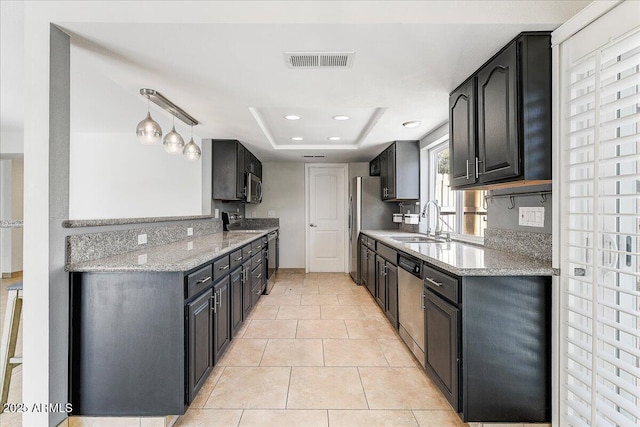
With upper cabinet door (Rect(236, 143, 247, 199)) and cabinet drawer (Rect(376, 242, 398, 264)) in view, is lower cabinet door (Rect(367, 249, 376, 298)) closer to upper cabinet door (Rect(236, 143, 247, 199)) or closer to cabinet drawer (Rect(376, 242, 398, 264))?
cabinet drawer (Rect(376, 242, 398, 264))

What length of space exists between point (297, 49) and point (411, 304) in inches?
77.9

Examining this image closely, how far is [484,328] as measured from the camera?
1648 mm

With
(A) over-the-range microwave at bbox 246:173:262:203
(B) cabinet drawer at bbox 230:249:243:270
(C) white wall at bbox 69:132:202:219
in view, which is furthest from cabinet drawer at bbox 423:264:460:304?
(C) white wall at bbox 69:132:202:219

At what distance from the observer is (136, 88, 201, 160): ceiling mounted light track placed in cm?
237

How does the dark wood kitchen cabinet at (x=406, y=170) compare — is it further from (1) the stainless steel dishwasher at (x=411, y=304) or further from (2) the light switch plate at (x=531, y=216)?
(2) the light switch plate at (x=531, y=216)

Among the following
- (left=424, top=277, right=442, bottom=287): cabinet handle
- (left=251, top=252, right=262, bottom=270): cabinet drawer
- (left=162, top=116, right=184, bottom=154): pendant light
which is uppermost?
(left=162, top=116, right=184, bottom=154): pendant light

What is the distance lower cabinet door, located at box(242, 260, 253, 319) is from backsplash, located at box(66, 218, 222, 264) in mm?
709

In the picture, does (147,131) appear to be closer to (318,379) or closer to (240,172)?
(240,172)

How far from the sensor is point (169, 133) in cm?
277

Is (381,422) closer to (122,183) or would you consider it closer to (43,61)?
(43,61)

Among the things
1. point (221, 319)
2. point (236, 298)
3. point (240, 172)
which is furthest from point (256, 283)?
point (240, 172)

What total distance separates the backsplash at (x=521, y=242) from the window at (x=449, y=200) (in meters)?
0.23

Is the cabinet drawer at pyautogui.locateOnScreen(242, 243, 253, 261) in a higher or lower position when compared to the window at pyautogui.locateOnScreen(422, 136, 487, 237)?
lower

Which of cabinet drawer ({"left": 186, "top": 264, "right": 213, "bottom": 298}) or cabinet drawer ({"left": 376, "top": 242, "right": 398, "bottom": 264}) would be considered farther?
cabinet drawer ({"left": 376, "top": 242, "right": 398, "bottom": 264})
